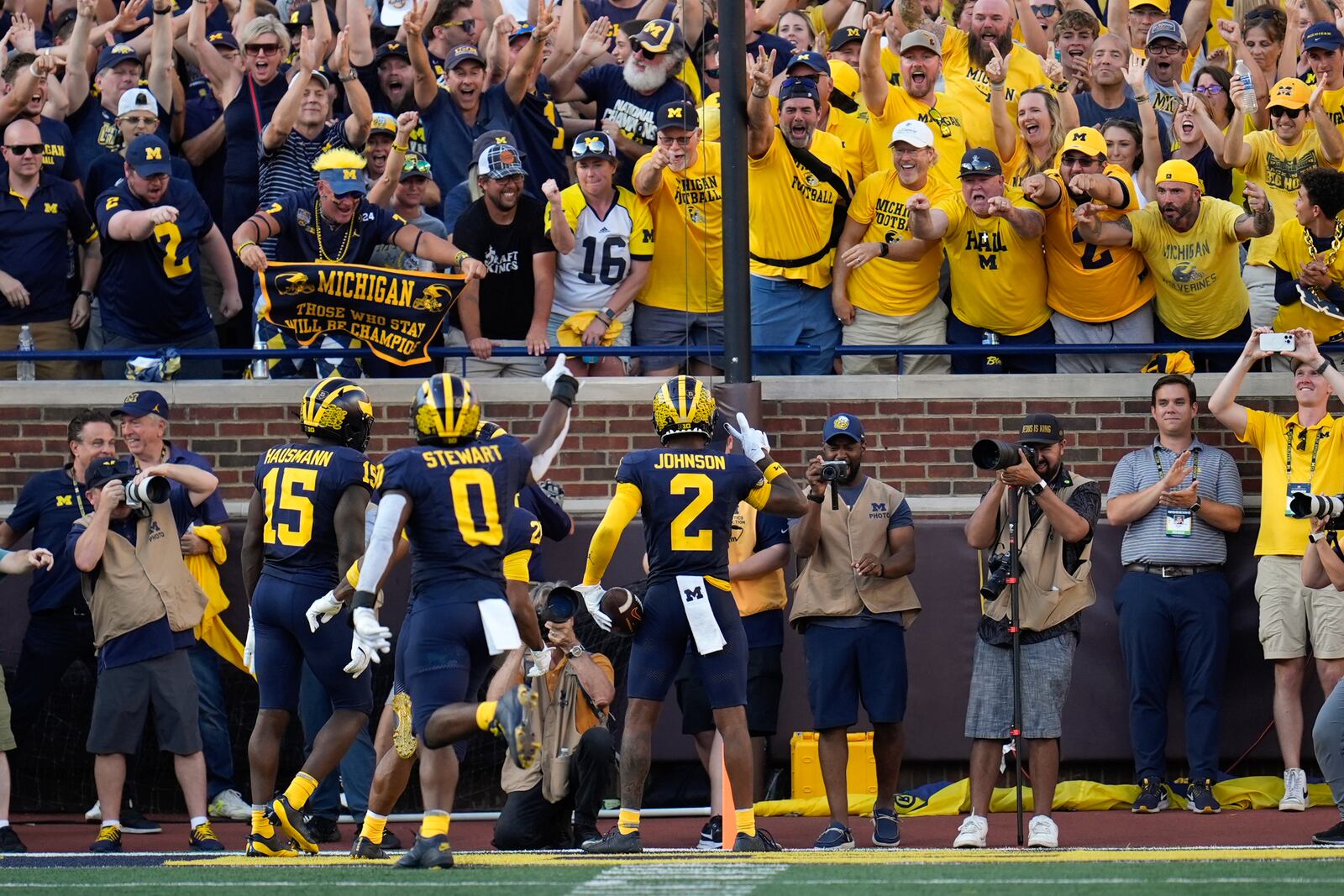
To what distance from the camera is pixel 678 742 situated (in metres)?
11.0

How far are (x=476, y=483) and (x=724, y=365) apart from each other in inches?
119

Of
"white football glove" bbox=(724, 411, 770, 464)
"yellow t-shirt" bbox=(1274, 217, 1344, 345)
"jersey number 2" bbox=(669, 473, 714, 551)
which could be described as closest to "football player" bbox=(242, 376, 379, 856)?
"jersey number 2" bbox=(669, 473, 714, 551)

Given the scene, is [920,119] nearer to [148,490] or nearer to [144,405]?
[144,405]

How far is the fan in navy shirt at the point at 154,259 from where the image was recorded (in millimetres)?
11297

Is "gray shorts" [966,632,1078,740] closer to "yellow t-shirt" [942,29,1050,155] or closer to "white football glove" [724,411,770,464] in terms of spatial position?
"white football glove" [724,411,770,464]

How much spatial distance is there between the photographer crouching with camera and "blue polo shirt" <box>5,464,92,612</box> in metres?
0.36

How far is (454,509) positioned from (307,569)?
4.09 ft

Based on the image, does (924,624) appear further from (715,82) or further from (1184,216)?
(715,82)

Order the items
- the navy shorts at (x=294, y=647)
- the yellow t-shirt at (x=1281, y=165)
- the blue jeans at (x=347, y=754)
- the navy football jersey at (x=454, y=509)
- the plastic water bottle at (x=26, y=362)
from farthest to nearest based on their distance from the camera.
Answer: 1. the plastic water bottle at (x=26, y=362)
2. the yellow t-shirt at (x=1281, y=165)
3. the blue jeans at (x=347, y=754)
4. the navy shorts at (x=294, y=647)
5. the navy football jersey at (x=454, y=509)

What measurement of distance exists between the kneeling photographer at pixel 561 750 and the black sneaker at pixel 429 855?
1.15 m

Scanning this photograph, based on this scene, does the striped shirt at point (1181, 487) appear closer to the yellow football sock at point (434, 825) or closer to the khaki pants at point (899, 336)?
the khaki pants at point (899, 336)

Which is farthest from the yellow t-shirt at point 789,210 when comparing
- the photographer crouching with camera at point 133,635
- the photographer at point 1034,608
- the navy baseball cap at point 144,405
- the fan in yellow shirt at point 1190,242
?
the photographer crouching with camera at point 133,635

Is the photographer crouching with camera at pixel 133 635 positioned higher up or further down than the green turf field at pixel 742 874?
higher up

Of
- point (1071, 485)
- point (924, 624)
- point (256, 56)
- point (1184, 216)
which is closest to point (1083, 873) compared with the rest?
point (1071, 485)
